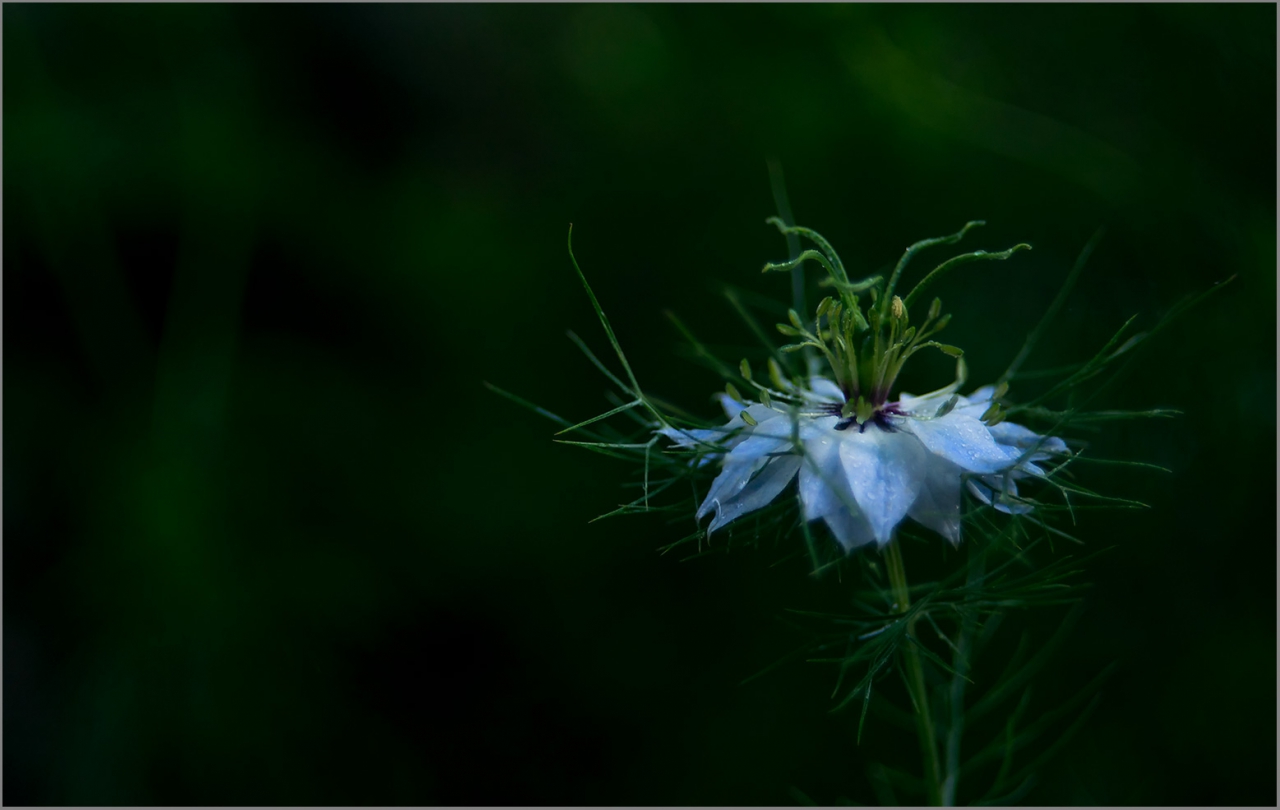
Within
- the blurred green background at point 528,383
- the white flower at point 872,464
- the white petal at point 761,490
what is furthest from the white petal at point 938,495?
the blurred green background at point 528,383

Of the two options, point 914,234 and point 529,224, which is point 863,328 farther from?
point 529,224

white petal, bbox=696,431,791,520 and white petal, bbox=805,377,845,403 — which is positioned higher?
white petal, bbox=805,377,845,403

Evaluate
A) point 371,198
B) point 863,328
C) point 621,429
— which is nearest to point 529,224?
point 371,198

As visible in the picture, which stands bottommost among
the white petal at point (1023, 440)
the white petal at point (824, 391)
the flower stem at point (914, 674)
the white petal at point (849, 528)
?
the flower stem at point (914, 674)

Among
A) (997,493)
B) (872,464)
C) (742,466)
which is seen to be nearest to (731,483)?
(742,466)

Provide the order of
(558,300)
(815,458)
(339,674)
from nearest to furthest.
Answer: (815,458)
(339,674)
(558,300)

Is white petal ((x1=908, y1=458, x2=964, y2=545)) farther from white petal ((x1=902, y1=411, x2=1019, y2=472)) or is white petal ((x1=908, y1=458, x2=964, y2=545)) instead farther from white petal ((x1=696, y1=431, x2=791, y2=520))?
white petal ((x1=696, y1=431, x2=791, y2=520))

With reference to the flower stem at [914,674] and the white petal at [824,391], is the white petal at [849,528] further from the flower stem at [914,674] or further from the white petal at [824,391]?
the white petal at [824,391]

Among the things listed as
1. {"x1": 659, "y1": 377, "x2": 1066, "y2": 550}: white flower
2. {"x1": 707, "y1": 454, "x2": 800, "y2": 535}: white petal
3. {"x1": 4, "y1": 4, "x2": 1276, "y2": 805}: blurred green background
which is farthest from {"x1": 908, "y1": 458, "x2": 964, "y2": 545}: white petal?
{"x1": 4, "y1": 4, "x2": 1276, "y2": 805}: blurred green background
